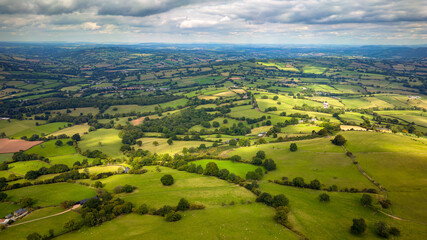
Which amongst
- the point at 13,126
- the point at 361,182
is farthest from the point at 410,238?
the point at 13,126

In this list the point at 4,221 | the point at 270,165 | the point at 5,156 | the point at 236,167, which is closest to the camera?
the point at 4,221

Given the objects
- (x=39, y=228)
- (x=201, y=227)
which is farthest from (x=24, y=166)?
(x=201, y=227)

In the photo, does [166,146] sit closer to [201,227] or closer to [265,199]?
[265,199]

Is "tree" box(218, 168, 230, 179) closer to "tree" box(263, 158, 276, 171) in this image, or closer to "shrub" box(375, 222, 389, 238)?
"tree" box(263, 158, 276, 171)

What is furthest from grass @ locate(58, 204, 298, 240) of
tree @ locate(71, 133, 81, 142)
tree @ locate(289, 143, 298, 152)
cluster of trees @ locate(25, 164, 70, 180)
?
tree @ locate(71, 133, 81, 142)

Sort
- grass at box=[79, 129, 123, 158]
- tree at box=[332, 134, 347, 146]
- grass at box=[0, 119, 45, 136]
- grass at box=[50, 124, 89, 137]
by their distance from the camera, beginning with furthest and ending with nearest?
grass at box=[0, 119, 45, 136] → grass at box=[50, 124, 89, 137] → grass at box=[79, 129, 123, 158] → tree at box=[332, 134, 347, 146]

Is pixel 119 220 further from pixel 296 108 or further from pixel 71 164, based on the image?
pixel 296 108
